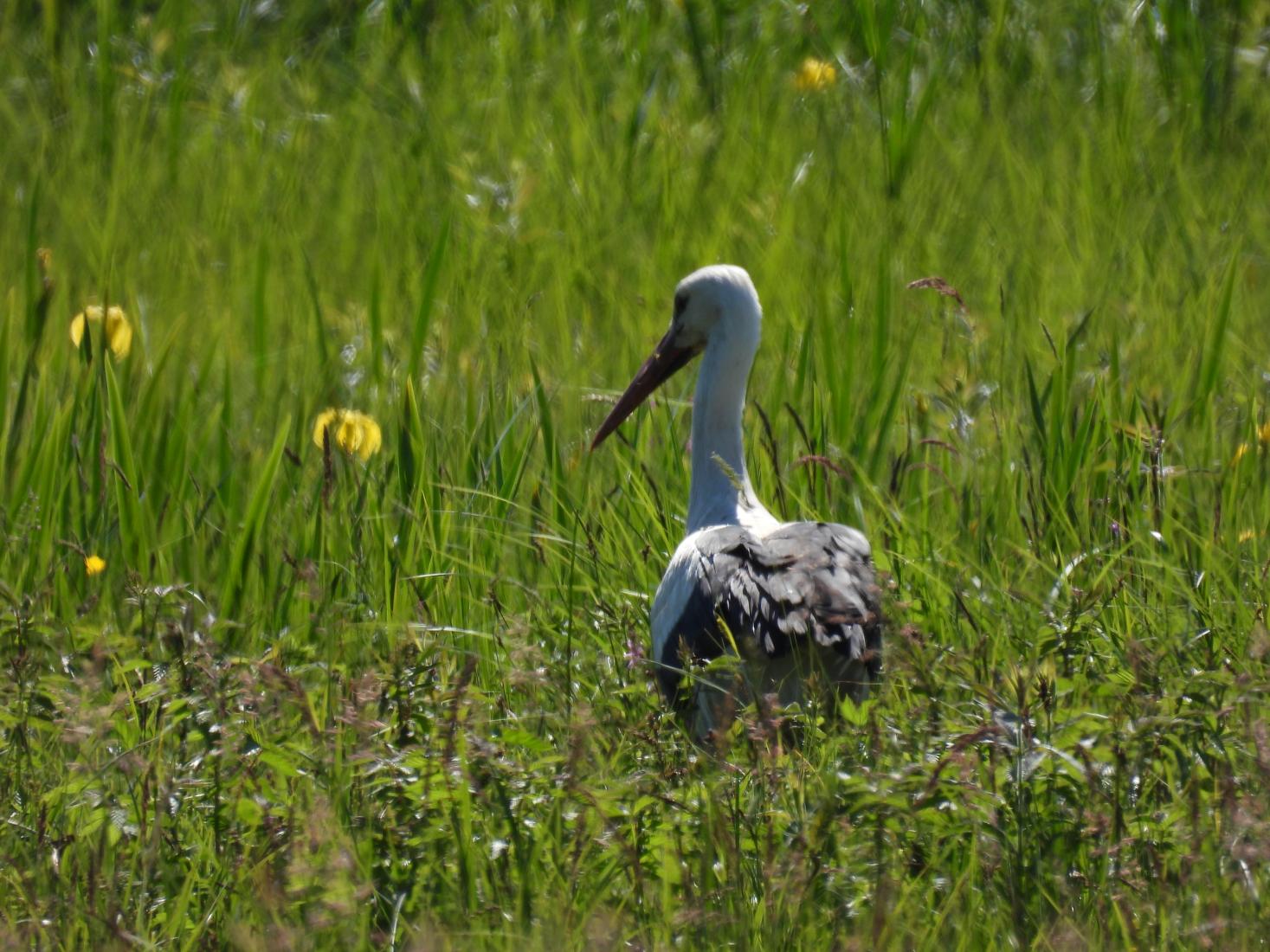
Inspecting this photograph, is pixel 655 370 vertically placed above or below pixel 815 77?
below

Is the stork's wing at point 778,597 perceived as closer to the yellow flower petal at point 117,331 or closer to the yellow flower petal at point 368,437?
the yellow flower petal at point 368,437

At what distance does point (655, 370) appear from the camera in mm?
4199

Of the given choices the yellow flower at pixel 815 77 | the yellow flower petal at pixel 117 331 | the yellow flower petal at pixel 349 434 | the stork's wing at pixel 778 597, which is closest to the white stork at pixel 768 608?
the stork's wing at pixel 778 597

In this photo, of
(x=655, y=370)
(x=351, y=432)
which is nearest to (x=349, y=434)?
(x=351, y=432)

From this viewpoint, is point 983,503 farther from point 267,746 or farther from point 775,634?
point 267,746

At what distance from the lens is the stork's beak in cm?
412

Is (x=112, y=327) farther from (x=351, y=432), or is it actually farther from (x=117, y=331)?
(x=351, y=432)

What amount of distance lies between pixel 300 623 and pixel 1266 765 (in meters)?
1.96

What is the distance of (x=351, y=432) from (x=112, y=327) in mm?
756

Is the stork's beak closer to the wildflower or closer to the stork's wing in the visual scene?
the wildflower

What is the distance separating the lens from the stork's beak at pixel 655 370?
13.5 feet

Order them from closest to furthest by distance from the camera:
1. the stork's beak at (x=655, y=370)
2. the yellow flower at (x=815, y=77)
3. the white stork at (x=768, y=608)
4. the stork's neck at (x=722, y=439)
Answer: the white stork at (x=768, y=608), the stork's neck at (x=722, y=439), the stork's beak at (x=655, y=370), the yellow flower at (x=815, y=77)

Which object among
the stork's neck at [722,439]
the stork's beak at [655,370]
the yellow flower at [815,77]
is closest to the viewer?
the stork's neck at [722,439]

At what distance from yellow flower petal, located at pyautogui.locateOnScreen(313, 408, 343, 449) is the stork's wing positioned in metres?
0.88
